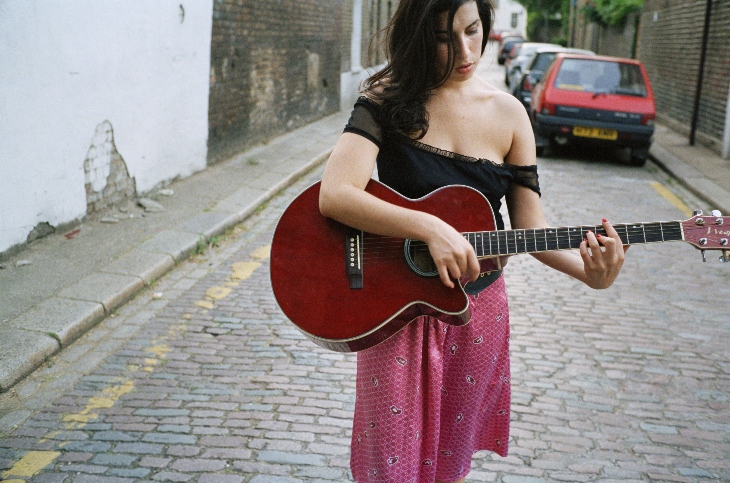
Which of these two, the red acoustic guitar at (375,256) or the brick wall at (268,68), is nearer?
the red acoustic guitar at (375,256)

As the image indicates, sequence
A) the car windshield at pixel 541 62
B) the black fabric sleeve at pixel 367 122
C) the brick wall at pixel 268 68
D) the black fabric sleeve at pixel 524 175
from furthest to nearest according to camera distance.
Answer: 1. the car windshield at pixel 541 62
2. the brick wall at pixel 268 68
3. the black fabric sleeve at pixel 524 175
4. the black fabric sleeve at pixel 367 122

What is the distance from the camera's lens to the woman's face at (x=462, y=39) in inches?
81.3

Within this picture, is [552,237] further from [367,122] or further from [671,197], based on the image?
[671,197]

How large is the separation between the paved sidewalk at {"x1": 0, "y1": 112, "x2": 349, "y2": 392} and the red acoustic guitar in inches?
107

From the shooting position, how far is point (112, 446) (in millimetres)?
3551

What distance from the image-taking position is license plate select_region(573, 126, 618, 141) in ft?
40.4

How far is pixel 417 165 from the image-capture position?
7.07ft

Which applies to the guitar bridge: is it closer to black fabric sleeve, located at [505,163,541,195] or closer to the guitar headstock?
black fabric sleeve, located at [505,163,541,195]


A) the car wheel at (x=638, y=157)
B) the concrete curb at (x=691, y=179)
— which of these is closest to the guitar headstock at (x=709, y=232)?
the concrete curb at (x=691, y=179)

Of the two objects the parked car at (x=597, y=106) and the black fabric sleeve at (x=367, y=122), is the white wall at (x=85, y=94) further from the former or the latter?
the parked car at (x=597, y=106)

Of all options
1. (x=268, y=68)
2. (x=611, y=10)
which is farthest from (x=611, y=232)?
(x=611, y=10)

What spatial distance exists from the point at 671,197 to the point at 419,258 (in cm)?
885

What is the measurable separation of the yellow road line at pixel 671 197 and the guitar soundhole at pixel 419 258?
7736 mm

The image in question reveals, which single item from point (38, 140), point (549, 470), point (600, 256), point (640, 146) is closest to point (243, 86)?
point (38, 140)
